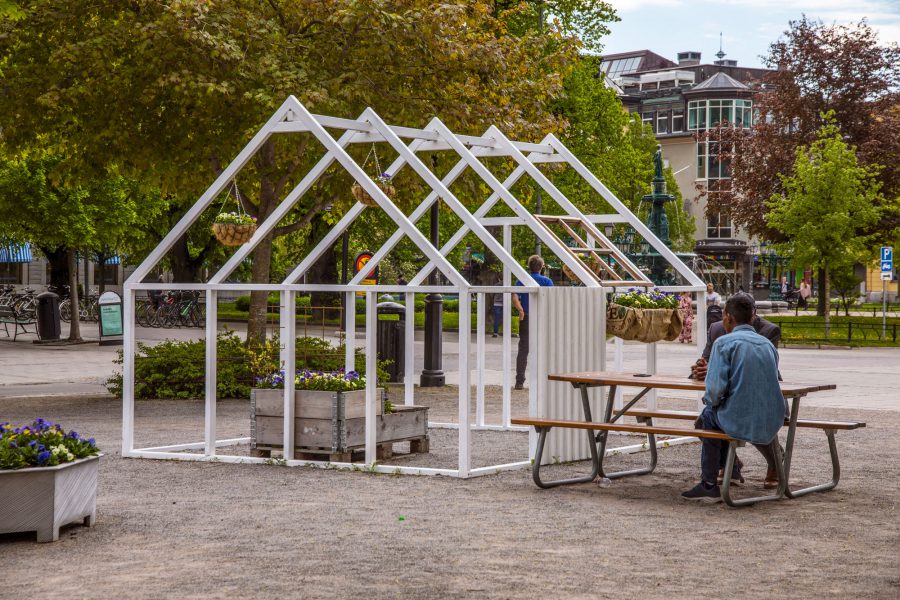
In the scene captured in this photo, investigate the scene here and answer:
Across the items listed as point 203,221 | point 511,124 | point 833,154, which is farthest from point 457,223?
point 511,124

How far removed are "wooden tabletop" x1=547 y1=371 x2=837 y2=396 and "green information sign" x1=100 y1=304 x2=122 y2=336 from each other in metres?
21.2

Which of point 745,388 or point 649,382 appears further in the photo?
point 649,382

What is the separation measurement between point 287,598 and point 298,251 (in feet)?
136

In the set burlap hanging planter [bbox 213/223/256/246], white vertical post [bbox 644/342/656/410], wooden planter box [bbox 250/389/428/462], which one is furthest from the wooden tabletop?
burlap hanging planter [bbox 213/223/256/246]

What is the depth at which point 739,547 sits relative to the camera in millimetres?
7410

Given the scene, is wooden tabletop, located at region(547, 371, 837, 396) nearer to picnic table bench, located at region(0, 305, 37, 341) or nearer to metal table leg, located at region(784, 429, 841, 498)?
metal table leg, located at region(784, 429, 841, 498)

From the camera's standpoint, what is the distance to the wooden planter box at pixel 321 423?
10.7 meters

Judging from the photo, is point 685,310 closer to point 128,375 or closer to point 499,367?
point 128,375

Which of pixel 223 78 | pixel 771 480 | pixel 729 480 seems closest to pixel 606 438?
pixel 771 480

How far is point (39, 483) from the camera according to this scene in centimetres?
755

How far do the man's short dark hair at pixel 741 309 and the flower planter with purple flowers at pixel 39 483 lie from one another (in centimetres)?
432

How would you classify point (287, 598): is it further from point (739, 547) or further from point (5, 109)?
point (5, 109)

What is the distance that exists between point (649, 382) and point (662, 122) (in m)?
84.8

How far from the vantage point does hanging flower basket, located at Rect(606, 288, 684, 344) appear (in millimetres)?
11086
